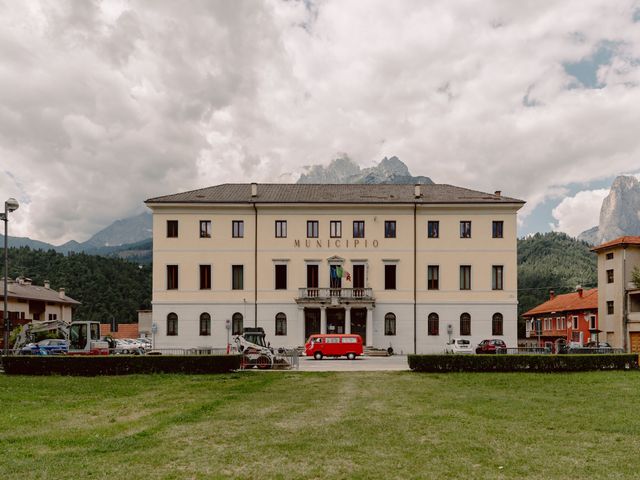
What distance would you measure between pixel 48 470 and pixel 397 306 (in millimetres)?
40794

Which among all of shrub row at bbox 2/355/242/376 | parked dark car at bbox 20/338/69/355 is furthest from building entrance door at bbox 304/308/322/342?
shrub row at bbox 2/355/242/376

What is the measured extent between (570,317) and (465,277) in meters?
35.3

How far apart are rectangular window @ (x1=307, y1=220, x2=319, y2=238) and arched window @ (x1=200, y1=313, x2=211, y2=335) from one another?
10.9m

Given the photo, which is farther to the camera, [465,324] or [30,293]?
[30,293]

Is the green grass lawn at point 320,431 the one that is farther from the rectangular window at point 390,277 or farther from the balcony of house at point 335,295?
the rectangular window at point 390,277

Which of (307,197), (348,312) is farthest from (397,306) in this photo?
(307,197)

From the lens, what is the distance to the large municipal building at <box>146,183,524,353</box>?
1913 inches

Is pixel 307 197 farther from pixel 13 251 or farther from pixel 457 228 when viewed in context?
pixel 13 251

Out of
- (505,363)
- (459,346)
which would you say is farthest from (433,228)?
(505,363)

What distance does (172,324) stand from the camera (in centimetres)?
4888

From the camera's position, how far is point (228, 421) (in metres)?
14.9

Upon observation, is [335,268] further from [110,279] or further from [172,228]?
[110,279]

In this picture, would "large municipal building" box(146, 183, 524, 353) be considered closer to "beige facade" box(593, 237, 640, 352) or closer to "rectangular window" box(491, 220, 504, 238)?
"rectangular window" box(491, 220, 504, 238)

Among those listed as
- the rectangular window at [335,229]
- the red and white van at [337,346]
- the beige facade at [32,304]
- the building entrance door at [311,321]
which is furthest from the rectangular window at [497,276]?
the beige facade at [32,304]
